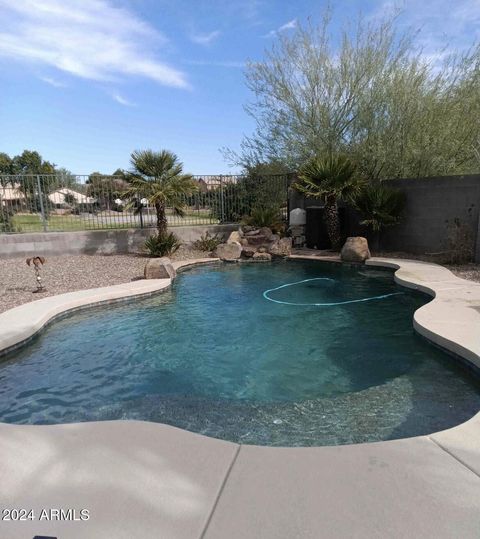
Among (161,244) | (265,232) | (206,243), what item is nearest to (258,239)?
(265,232)

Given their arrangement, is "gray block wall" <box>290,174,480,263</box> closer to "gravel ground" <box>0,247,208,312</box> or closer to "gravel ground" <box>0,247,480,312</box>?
"gravel ground" <box>0,247,480,312</box>

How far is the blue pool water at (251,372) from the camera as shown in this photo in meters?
3.09

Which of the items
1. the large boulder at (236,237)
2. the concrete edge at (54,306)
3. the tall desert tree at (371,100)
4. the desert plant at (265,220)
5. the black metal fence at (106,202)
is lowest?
the concrete edge at (54,306)

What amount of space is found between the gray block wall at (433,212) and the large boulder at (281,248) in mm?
2701

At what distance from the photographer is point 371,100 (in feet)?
37.1

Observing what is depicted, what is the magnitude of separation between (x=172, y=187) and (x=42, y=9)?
15.2 feet

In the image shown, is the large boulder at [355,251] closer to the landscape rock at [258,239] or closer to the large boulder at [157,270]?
the landscape rock at [258,239]

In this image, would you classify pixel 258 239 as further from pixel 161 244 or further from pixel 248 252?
pixel 161 244

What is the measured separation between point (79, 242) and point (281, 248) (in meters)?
5.83

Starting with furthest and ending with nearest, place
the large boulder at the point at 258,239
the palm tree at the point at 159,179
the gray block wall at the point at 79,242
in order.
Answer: the large boulder at the point at 258,239, the gray block wall at the point at 79,242, the palm tree at the point at 159,179

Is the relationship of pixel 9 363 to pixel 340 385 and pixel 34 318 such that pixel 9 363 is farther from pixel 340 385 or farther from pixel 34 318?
pixel 340 385

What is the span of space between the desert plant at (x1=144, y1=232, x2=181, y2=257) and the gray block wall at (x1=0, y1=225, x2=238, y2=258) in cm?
89

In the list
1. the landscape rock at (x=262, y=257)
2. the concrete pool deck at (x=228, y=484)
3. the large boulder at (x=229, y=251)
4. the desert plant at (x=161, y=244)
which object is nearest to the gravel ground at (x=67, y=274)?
the desert plant at (x=161, y=244)

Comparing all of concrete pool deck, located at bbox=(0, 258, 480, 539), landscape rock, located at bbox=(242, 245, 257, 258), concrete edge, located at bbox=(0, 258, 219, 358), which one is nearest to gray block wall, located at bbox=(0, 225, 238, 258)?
landscape rock, located at bbox=(242, 245, 257, 258)
